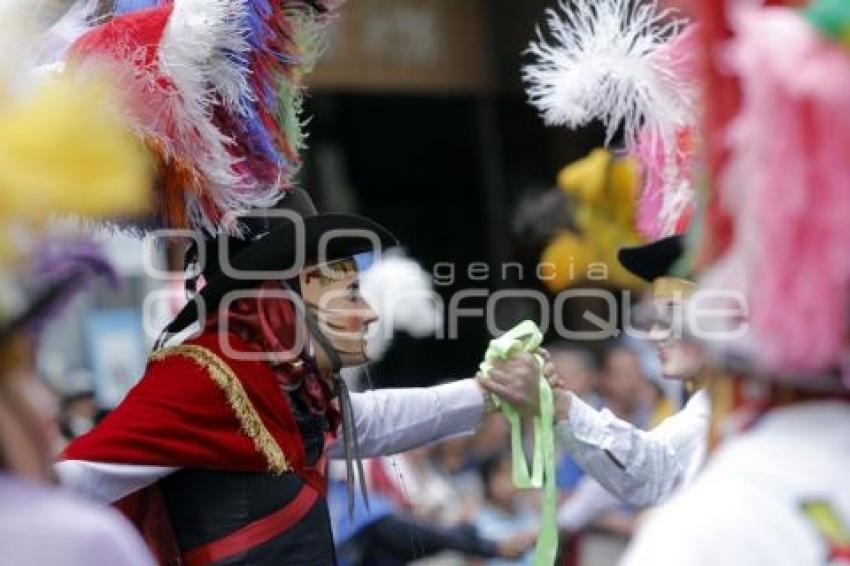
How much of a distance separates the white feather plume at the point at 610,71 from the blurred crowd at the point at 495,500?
1993 mm

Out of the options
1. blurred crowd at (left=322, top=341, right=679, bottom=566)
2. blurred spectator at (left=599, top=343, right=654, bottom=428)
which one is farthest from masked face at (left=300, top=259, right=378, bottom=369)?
blurred spectator at (left=599, top=343, right=654, bottom=428)

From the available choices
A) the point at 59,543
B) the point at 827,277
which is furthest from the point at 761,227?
the point at 59,543

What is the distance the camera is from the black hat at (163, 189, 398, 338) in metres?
4.25

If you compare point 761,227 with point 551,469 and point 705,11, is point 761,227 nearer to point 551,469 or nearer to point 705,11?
point 705,11

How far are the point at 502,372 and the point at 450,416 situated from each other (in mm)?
218

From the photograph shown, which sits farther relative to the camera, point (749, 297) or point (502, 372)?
point (502, 372)

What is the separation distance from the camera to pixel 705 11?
8.31 feet

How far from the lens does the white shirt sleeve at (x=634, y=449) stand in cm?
430

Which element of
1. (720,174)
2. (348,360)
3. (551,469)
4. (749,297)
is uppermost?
(720,174)

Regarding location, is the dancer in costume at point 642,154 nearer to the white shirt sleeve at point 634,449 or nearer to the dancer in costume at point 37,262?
the white shirt sleeve at point 634,449

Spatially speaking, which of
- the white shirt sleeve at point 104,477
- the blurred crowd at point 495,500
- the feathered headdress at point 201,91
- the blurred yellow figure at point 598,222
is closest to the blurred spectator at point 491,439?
the blurred crowd at point 495,500

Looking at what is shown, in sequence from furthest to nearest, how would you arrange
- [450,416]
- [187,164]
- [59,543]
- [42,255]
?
[450,416] → [187,164] → [42,255] → [59,543]

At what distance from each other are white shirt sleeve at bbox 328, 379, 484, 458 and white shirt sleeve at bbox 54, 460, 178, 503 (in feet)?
1.98

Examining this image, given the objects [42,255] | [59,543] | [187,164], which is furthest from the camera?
[187,164]
